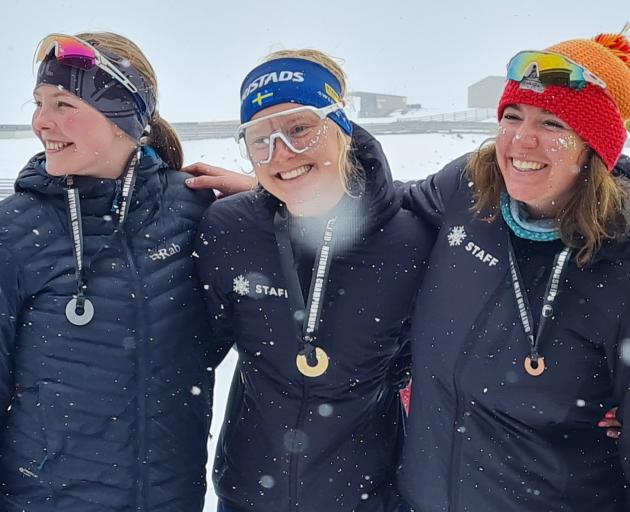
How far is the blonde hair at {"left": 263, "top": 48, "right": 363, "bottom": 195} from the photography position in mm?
2775

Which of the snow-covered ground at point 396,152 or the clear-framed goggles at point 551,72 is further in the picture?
the snow-covered ground at point 396,152

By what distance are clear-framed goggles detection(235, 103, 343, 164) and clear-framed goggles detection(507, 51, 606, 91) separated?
0.84m

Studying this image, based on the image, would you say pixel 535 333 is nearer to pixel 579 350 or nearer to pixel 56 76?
pixel 579 350

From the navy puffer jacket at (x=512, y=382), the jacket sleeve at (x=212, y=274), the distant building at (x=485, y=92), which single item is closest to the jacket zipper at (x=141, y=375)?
the jacket sleeve at (x=212, y=274)

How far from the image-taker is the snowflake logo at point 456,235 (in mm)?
2675

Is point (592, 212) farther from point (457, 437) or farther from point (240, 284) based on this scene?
point (240, 284)

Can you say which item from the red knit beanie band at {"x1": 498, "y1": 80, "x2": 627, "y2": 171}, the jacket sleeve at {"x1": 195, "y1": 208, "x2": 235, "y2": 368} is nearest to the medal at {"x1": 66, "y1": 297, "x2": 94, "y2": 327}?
the jacket sleeve at {"x1": 195, "y1": 208, "x2": 235, "y2": 368}

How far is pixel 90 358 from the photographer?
2463 mm

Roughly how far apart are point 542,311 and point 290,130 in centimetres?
129

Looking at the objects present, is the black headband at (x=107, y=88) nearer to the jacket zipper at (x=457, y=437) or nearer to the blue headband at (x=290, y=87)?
the blue headband at (x=290, y=87)

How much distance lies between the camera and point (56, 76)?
2578mm

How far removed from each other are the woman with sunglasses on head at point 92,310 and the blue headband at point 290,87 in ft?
1.64

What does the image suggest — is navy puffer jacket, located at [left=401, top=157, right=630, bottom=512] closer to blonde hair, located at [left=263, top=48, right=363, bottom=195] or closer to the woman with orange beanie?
the woman with orange beanie

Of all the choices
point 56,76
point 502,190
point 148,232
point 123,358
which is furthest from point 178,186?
point 502,190
